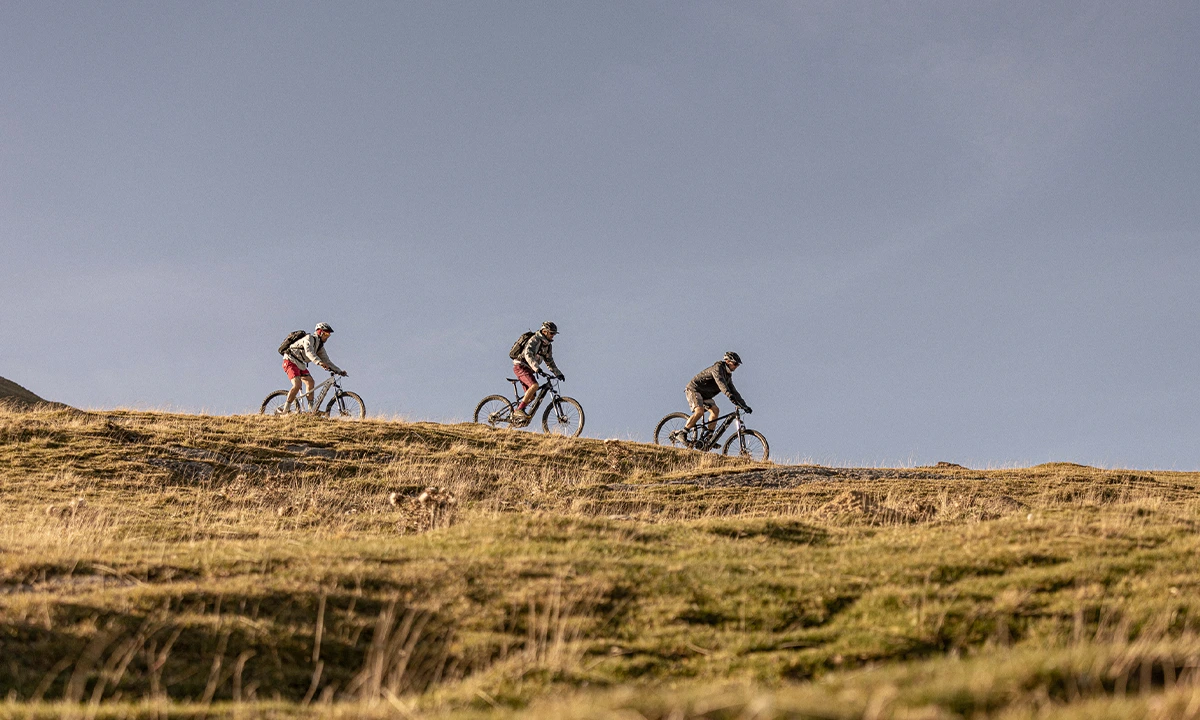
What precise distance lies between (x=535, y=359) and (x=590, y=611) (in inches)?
722

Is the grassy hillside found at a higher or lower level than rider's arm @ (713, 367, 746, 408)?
lower

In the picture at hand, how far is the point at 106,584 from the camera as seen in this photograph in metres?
11.8

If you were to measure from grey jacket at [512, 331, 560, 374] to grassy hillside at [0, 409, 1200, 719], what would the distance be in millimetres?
9501

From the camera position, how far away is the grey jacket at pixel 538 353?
95.2 ft

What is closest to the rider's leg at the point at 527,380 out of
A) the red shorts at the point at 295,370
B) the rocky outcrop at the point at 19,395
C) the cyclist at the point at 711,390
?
the cyclist at the point at 711,390

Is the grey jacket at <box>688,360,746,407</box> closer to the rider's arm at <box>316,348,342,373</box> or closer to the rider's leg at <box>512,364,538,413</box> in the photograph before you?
the rider's leg at <box>512,364,538,413</box>

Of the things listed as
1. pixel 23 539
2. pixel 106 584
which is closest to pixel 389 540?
pixel 106 584

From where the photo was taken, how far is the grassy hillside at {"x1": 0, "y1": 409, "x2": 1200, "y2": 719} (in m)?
7.29

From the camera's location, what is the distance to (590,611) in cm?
1098

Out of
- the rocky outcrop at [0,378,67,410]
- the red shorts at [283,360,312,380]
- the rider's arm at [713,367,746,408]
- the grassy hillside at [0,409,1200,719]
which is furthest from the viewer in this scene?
the rocky outcrop at [0,378,67,410]

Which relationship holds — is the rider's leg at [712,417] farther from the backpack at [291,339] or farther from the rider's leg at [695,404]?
the backpack at [291,339]

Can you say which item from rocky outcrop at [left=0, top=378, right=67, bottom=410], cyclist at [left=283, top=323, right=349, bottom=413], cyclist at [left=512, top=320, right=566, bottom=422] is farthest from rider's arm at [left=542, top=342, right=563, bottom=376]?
rocky outcrop at [left=0, top=378, right=67, bottom=410]

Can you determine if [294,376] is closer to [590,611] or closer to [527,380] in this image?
[527,380]

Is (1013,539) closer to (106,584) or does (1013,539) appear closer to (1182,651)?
(1182,651)
